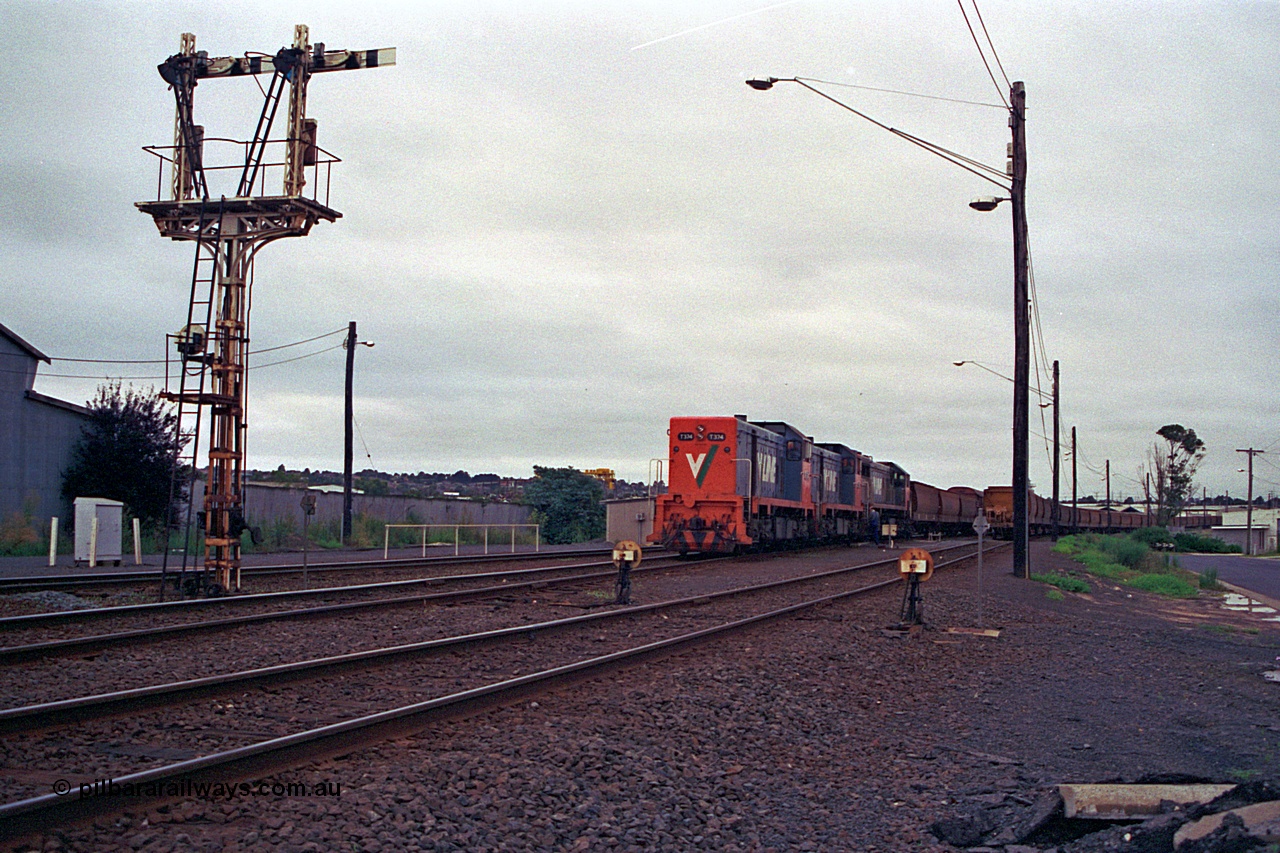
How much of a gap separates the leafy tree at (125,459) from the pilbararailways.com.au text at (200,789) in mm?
29616

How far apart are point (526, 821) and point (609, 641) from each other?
639 centimetres

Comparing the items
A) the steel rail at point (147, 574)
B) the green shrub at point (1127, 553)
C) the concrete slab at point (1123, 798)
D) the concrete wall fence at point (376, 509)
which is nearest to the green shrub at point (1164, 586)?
the green shrub at point (1127, 553)

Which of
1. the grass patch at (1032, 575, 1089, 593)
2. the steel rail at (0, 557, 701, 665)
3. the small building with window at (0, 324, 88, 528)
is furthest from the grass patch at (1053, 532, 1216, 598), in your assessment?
the small building with window at (0, 324, 88, 528)

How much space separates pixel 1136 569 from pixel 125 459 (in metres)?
36.2

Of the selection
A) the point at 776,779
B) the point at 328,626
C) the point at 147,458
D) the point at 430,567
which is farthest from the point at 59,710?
the point at 147,458

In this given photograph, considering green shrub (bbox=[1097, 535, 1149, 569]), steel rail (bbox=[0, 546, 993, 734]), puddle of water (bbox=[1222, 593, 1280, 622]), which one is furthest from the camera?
green shrub (bbox=[1097, 535, 1149, 569])

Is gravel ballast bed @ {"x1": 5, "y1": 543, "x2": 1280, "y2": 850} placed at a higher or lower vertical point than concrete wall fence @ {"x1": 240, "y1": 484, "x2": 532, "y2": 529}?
lower

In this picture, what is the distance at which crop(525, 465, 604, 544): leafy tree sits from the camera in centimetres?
4541

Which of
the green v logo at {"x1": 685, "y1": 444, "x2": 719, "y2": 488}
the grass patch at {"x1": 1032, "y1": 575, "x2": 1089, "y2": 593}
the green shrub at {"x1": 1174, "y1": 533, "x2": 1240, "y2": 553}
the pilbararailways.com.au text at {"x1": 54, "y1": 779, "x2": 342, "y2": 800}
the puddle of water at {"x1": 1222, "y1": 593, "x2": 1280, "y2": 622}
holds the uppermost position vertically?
the green v logo at {"x1": 685, "y1": 444, "x2": 719, "y2": 488}

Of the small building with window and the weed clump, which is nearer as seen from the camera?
the weed clump

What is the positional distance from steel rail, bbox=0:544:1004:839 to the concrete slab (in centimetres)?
413

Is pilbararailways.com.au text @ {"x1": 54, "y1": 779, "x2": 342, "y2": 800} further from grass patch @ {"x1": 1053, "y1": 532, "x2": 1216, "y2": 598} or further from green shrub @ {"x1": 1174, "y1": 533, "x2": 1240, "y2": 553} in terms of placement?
green shrub @ {"x1": 1174, "y1": 533, "x2": 1240, "y2": 553}

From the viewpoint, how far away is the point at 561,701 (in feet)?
27.8

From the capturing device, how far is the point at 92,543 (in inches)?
848
